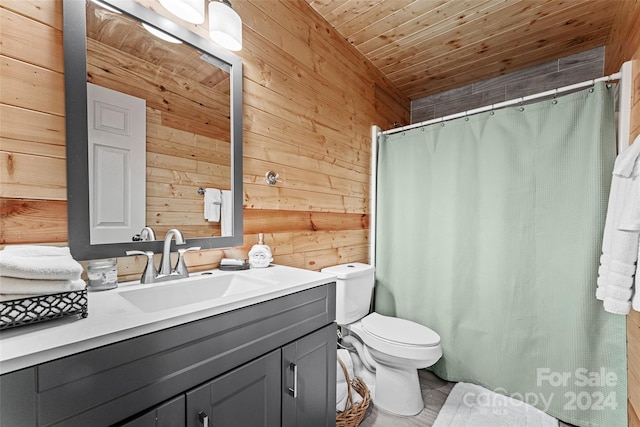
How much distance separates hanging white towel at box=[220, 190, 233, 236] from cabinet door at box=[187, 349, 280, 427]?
61 cm

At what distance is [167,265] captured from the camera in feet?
3.54

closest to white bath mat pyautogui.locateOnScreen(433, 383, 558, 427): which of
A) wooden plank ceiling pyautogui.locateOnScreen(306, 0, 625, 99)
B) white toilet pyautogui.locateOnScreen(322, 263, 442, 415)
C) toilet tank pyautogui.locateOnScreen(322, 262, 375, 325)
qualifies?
white toilet pyautogui.locateOnScreen(322, 263, 442, 415)

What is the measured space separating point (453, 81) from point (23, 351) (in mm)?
3055

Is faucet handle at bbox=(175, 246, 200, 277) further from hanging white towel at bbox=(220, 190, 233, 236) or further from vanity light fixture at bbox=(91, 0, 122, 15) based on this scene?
vanity light fixture at bbox=(91, 0, 122, 15)

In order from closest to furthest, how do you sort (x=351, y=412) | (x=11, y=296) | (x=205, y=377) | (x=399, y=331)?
1. (x=11, y=296)
2. (x=205, y=377)
3. (x=351, y=412)
4. (x=399, y=331)

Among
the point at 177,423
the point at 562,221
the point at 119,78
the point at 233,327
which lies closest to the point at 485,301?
the point at 562,221

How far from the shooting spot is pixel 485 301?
1.81 m

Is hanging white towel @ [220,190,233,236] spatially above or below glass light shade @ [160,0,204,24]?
below

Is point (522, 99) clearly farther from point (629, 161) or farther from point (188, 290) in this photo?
point (188, 290)

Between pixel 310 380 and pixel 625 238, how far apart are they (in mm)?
1409

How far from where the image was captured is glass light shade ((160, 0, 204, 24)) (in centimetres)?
106

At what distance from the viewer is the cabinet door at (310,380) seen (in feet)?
3.27

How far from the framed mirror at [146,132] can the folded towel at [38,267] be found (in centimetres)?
27

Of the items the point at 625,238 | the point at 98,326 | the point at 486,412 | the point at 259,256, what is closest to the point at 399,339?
the point at 486,412
